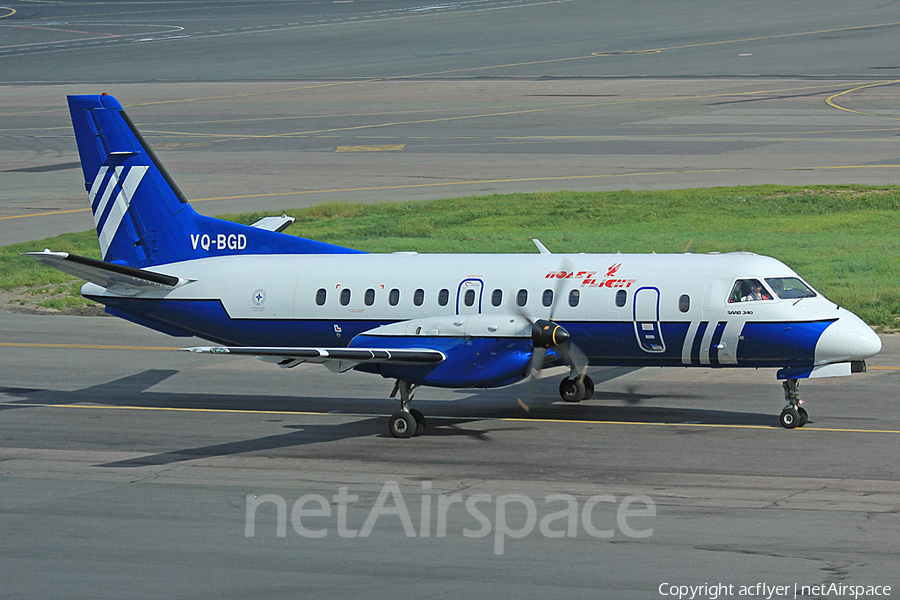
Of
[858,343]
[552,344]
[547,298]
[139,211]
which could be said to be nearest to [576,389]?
[547,298]

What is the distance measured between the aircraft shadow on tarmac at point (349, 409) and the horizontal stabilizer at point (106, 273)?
8.54 feet

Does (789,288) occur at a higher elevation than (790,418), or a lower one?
higher

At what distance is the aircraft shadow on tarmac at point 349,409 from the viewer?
23484 mm

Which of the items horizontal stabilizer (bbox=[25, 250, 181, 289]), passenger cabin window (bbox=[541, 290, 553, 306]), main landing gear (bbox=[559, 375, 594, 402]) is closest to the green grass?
main landing gear (bbox=[559, 375, 594, 402])

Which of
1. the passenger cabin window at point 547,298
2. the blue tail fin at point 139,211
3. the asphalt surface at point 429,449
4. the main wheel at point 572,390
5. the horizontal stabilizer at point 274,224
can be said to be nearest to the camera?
the asphalt surface at point 429,449

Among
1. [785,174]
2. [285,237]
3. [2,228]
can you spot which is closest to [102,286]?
[285,237]

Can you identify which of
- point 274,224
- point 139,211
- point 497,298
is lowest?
point 497,298

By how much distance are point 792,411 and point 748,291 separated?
2.38 metres

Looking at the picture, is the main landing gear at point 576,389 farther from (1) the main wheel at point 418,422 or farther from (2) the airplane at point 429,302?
(1) the main wheel at point 418,422

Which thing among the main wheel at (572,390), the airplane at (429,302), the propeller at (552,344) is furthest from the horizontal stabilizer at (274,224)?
the main wheel at (572,390)

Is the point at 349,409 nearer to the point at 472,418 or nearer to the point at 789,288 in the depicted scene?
the point at 472,418

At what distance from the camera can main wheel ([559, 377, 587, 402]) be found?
2636cm

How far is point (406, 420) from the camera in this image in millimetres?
23562

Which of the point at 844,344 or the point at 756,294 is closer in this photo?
the point at 844,344
